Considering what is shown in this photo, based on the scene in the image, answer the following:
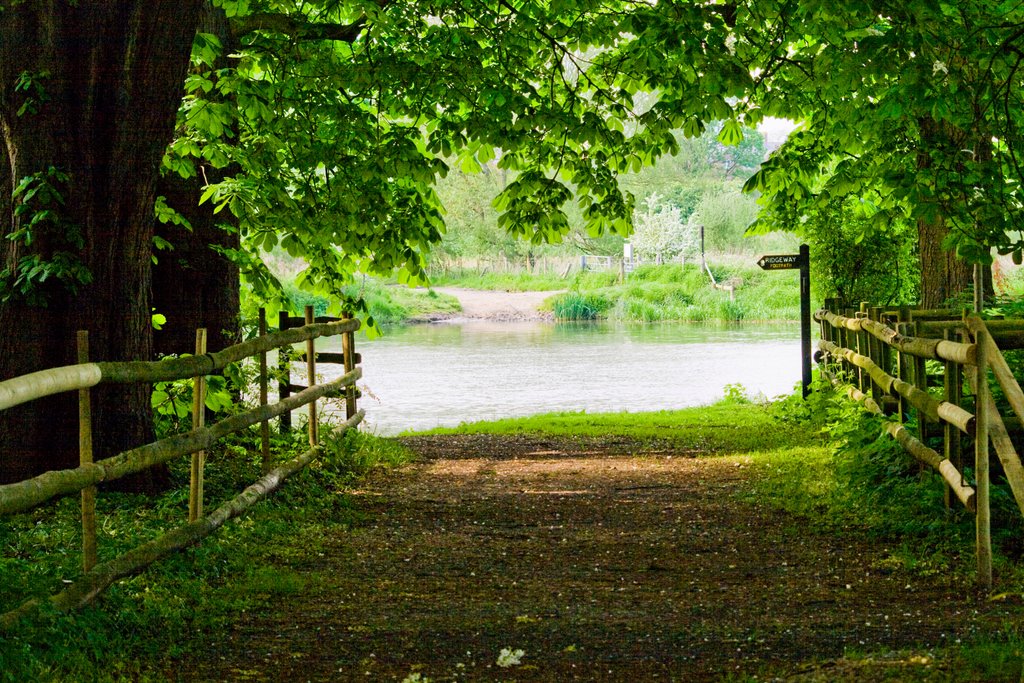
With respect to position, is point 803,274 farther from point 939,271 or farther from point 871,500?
point 871,500

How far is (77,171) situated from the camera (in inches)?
275

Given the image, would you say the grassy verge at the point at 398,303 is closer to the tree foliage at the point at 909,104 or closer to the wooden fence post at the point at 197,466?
the tree foliage at the point at 909,104

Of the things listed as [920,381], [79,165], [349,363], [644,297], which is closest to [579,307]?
[644,297]

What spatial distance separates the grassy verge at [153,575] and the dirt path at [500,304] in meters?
36.7

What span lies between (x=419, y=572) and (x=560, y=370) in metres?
18.6

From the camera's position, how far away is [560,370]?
2503cm

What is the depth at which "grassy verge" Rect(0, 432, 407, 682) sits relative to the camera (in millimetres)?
4387

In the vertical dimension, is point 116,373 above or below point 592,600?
above

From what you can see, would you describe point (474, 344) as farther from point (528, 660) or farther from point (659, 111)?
point (528, 660)

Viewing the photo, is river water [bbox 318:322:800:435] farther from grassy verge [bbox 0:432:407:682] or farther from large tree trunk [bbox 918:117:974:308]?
large tree trunk [bbox 918:117:974:308]

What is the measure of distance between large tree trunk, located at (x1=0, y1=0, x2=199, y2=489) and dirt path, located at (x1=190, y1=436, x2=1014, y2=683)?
78.5 inches

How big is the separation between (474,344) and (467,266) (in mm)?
23460

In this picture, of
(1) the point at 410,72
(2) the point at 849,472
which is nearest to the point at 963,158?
(2) the point at 849,472

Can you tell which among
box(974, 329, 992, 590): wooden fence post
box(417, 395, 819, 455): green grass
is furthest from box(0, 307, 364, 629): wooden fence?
box(417, 395, 819, 455): green grass
